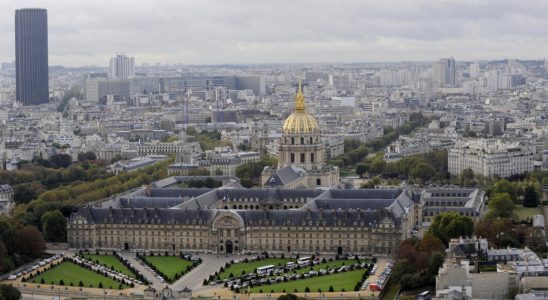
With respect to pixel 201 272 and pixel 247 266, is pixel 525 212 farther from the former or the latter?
pixel 201 272

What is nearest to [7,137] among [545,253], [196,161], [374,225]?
[196,161]

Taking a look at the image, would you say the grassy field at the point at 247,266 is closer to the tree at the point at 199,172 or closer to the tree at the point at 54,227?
the tree at the point at 54,227

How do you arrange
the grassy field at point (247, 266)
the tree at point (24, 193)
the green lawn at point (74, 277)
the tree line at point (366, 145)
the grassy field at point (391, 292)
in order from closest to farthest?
1. the grassy field at point (391, 292)
2. the green lawn at point (74, 277)
3. the grassy field at point (247, 266)
4. the tree at point (24, 193)
5. the tree line at point (366, 145)

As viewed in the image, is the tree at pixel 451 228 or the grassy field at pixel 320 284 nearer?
the grassy field at pixel 320 284

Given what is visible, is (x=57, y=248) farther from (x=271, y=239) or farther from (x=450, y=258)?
(x=450, y=258)

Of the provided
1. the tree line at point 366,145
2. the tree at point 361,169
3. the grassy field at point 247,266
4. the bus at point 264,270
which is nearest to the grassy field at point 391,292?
the bus at point 264,270
